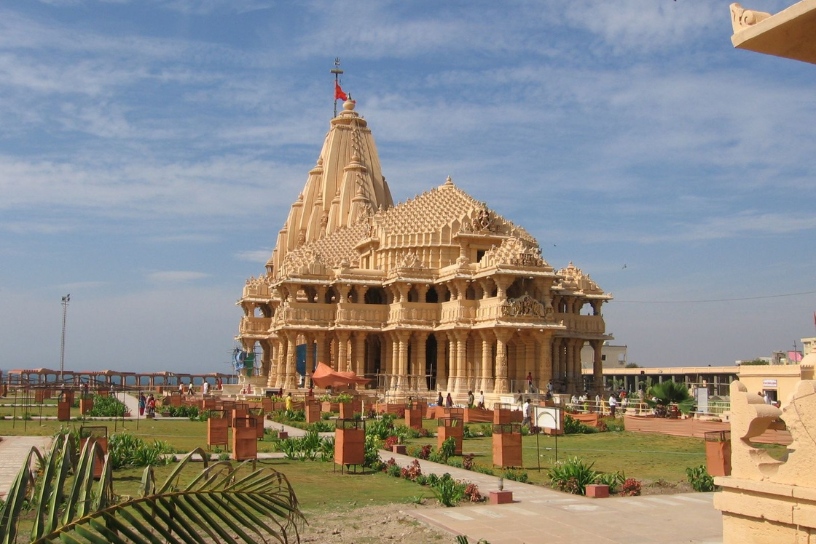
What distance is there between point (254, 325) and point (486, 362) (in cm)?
2499

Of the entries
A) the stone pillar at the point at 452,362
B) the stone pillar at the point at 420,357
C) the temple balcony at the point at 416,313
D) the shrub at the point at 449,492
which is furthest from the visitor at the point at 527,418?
the stone pillar at the point at 420,357

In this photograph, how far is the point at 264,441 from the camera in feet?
89.9

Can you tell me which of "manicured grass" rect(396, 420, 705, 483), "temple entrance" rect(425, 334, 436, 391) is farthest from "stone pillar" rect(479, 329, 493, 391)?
"manicured grass" rect(396, 420, 705, 483)

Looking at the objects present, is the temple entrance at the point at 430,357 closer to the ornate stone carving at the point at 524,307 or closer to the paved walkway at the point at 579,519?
the ornate stone carving at the point at 524,307

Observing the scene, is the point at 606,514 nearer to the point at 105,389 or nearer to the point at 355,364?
the point at 355,364

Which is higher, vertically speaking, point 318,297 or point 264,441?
point 318,297

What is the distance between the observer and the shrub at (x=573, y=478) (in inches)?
671

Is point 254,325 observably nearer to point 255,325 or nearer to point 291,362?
point 255,325

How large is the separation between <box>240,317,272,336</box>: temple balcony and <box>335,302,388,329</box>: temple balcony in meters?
15.0

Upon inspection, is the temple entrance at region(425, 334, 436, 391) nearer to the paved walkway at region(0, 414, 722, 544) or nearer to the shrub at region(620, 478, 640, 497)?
the paved walkway at region(0, 414, 722, 544)

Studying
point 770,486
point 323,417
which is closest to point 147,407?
point 323,417

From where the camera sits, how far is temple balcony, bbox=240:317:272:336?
68.4 m

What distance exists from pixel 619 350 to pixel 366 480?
76337 mm

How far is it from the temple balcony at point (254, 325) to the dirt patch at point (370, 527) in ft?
179
